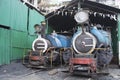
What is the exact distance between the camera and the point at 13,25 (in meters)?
12.5

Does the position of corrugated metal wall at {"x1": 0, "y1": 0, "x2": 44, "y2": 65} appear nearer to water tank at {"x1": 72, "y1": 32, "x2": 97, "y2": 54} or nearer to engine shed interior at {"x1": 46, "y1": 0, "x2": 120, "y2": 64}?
engine shed interior at {"x1": 46, "y1": 0, "x2": 120, "y2": 64}

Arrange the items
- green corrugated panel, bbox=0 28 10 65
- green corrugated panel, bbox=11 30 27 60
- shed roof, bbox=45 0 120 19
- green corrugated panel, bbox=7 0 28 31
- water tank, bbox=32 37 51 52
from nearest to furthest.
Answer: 1. green corrugated panel, bbox=0 28 10 65
2. water tank, bbox=32 37 51 52
3. green corrugated panel, bbox=11 30 27 60
4. green corrugated panel, bbox=7 0 28 31
5. shed roof, bbox=45 0 120 19

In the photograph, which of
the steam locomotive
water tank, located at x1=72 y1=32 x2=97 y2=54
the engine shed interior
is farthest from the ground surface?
the engine shed interior

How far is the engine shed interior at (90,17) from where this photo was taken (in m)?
13.7

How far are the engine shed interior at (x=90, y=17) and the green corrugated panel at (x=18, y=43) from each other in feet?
9.69

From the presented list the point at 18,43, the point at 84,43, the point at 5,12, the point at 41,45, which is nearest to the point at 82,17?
the point at 84,43

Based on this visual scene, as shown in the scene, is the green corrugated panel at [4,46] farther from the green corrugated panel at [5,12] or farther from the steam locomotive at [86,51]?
the steam locomotive at [86,51]

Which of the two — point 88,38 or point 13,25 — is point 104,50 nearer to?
point 88,38

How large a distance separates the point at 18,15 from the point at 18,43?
1675 mm

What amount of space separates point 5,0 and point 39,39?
2784 millimetres

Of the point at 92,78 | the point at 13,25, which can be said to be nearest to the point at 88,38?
the point at 92,78

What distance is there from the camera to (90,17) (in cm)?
1548

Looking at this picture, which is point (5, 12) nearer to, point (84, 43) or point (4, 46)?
point (4, 46)

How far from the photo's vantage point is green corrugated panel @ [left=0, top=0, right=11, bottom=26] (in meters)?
11.5
